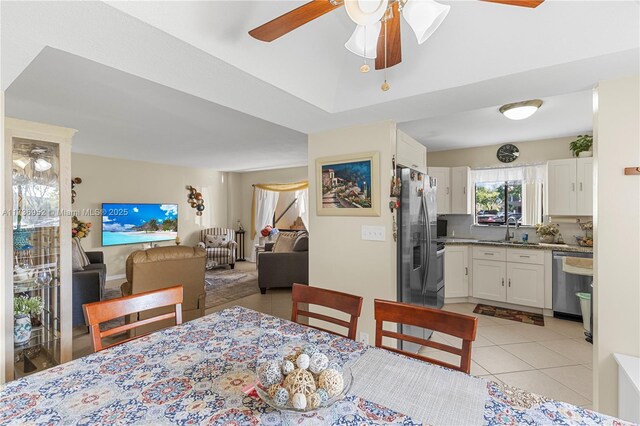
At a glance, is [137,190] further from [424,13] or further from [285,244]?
[424,13]

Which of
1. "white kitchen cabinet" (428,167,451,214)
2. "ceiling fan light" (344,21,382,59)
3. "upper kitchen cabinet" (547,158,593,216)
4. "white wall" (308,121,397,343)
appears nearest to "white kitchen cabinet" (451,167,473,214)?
"white kitchen cabinet" (428,167,451,214)

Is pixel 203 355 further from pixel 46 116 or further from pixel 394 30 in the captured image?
pixel 46 116

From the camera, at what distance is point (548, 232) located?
3.98 meters

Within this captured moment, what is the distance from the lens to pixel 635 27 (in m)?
1.33

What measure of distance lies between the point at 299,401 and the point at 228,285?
15.4ft

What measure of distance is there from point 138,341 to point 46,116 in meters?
3.07


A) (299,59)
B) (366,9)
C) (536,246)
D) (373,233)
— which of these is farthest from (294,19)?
(536,246)

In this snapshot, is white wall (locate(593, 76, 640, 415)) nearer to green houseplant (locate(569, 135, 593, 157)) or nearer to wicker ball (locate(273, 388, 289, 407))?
wicker ball (locate(273, 388, 289, 407))

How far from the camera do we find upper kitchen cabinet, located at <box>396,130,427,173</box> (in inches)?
104

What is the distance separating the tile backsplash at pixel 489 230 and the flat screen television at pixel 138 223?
17.8 feet

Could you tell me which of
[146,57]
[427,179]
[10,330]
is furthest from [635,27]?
[10,330]

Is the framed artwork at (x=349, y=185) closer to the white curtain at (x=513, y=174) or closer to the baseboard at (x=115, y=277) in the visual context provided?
the white curtain at (x=513, y=174)

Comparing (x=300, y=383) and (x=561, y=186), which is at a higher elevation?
(x=561, y=186)

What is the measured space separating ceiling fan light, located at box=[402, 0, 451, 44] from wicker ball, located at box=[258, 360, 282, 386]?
1.24m
